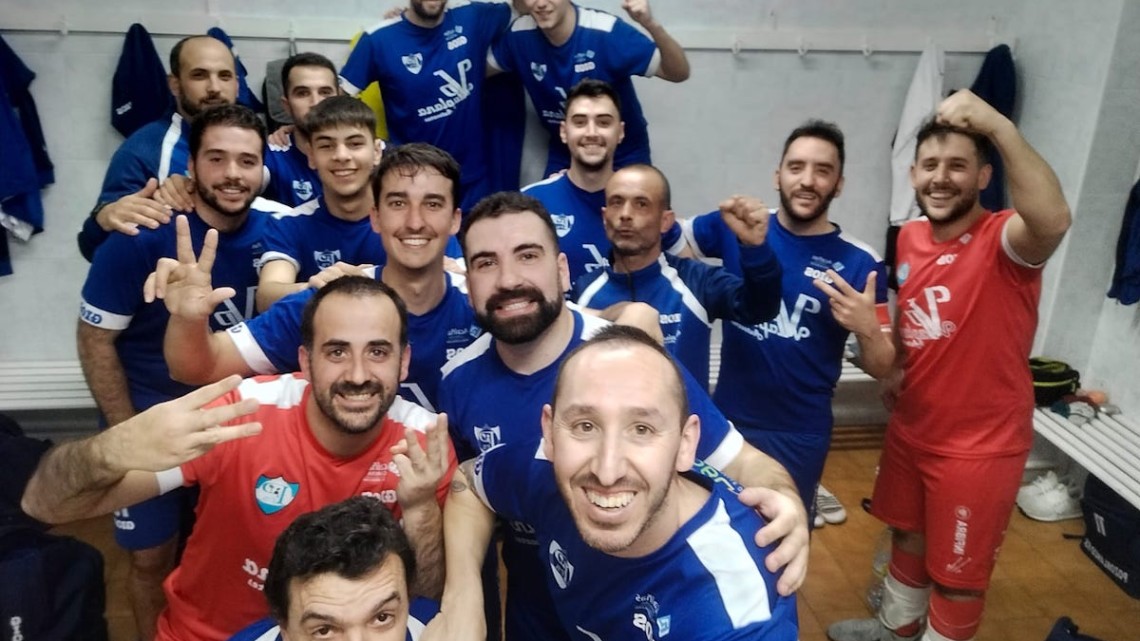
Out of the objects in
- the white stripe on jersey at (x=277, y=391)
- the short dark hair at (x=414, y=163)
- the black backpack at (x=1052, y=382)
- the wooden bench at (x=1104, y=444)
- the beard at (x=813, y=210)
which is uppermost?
the short dark hair at (x=414, y=163)

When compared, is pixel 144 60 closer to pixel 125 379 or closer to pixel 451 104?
pixel 451 104

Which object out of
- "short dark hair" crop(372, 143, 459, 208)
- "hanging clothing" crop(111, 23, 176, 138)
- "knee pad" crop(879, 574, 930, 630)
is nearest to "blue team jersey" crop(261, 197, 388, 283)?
"short dark hair" crop(372, 143, 459, 208)

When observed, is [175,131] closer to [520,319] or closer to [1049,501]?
[520,319]

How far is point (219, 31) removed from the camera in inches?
145

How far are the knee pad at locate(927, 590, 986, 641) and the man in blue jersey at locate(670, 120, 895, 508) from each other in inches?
21.8

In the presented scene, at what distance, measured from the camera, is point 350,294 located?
2102 millimetres

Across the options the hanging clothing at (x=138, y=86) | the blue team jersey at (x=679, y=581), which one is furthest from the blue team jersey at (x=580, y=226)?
the hanging clothing at (x=138, y=86)

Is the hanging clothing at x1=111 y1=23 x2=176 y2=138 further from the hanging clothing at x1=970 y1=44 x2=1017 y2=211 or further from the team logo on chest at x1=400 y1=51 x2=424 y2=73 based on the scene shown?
the hanging clothing at x1=970 y1=44 x2=1017 y2=211

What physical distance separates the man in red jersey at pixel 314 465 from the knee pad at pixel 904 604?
1.89 metres

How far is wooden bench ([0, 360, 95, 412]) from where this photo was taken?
13.0 ft

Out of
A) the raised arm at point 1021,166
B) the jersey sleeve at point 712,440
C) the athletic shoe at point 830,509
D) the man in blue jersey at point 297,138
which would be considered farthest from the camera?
the athletic shoe at point 830,509

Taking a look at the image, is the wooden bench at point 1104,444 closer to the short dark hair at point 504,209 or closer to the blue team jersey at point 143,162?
the short dark hair at point 504,209

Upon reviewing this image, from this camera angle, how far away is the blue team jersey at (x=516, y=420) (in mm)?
2029

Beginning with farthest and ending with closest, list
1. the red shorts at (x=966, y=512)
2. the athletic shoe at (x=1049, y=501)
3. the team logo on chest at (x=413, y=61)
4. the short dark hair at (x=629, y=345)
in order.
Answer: the athletic shoe at (x=1049, y=501)
the team logo on chest at (x=413, y=61)
the red shorts at (x=966, y=512)
the short dark hair at (x=629, y=345)
